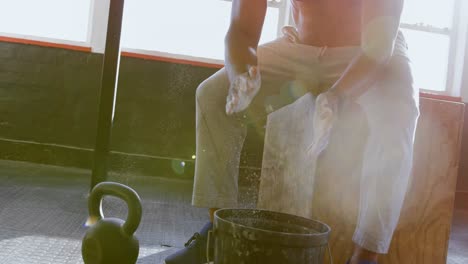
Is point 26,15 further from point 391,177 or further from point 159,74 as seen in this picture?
point 391,177

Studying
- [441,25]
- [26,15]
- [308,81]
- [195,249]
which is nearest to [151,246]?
[195,249]

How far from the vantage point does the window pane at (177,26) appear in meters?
3.54

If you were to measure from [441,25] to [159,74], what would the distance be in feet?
8.45

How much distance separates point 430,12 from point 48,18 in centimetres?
333

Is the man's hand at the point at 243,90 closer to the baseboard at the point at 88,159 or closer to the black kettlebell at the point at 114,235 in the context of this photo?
the black kettlebell at the point at 114,235

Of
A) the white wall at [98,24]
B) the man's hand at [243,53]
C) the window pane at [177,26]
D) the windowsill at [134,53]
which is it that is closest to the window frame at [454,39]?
the window pane at [177,26]

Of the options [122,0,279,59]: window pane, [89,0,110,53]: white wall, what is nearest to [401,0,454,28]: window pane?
[122,0,279,59]: window pane

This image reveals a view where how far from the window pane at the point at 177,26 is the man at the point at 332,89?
6.75 ft

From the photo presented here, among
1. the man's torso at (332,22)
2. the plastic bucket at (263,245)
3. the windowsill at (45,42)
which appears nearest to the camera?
the plastic bucket at (263,245)

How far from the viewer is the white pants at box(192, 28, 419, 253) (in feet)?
3.78

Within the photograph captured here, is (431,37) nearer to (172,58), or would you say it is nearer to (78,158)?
(172,58)

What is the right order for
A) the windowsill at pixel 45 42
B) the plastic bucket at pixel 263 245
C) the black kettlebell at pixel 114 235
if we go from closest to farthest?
the plastic bucket at pixel 263 245, the black kettlebell at pixel 114 235, the windowsill at pixel 45 42

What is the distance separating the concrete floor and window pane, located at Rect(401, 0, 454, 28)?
1.76 m

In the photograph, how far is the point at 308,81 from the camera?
1451mm
